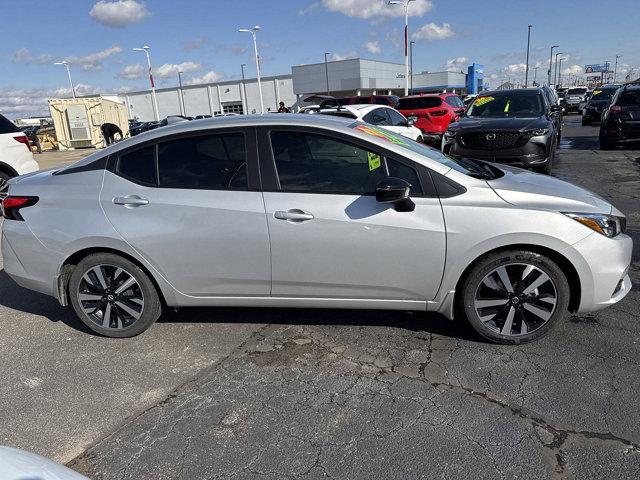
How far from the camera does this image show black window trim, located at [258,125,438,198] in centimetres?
326

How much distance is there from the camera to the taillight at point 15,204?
3710 millimetres

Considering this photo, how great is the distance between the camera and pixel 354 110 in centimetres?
1088

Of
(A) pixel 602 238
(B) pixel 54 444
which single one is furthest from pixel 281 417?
(A) pixel 602 238

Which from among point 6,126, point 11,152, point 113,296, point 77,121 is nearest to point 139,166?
point 113,296

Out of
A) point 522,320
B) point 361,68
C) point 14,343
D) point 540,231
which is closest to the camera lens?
point 540,231

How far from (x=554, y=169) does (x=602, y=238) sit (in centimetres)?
835

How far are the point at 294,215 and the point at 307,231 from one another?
141 millimetres

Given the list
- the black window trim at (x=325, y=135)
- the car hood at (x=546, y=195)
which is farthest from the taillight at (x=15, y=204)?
the car hood at (x=546, y=195)

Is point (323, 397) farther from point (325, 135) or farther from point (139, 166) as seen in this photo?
point (139, 166)

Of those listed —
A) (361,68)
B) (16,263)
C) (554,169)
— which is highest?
(361,68)

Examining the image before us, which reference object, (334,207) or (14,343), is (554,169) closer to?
(334,207)

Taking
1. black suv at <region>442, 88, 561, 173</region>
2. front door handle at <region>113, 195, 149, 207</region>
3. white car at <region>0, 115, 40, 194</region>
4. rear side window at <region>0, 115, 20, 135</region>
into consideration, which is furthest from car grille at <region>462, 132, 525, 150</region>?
rear side window at <region>0, 115, 20, 135</region>

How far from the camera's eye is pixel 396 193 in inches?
122

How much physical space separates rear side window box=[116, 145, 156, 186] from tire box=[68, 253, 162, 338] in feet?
2.01
